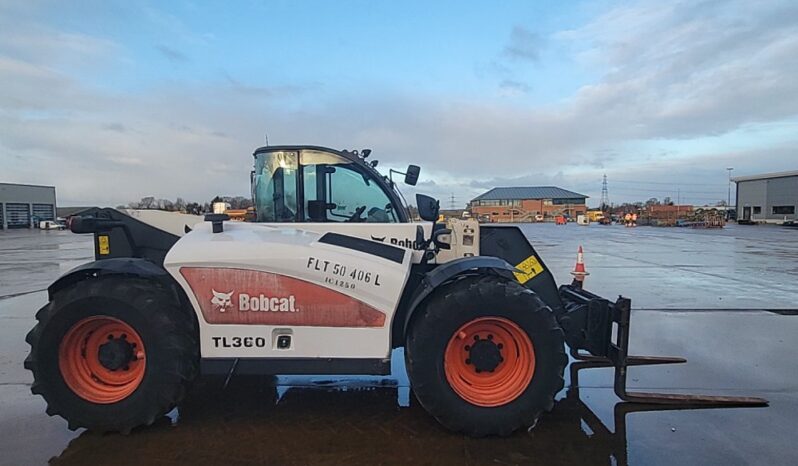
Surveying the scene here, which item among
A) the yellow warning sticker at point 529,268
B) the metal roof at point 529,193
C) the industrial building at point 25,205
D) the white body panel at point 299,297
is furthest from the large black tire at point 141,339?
the metal roof at point 529,193

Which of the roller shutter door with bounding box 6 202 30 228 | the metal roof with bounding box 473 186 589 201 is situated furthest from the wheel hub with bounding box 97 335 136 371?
the metal roof with bounding box 473 186 589 201

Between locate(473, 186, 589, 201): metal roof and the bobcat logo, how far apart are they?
101 metres

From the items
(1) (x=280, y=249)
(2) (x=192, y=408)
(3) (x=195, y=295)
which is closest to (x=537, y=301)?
(1) (x=280, y=249)

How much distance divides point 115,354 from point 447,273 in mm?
2513

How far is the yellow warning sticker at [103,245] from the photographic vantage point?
14.0 ft

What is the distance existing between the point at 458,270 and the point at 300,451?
1675 mm

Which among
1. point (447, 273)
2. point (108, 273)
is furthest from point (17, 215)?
point (447, 273)

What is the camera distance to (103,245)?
4.29 meters

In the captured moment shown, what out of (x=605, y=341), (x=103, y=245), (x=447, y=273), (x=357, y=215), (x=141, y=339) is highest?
(x=357, y=215)

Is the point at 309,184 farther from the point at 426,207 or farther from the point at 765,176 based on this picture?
the point at 765,176

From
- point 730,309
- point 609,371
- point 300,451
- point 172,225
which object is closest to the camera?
point 300,451

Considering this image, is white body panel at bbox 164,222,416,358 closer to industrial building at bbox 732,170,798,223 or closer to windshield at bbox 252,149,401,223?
windshield at bbox 252,149,401,223

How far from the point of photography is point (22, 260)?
1777cm

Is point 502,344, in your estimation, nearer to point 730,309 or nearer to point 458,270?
point 458,270
